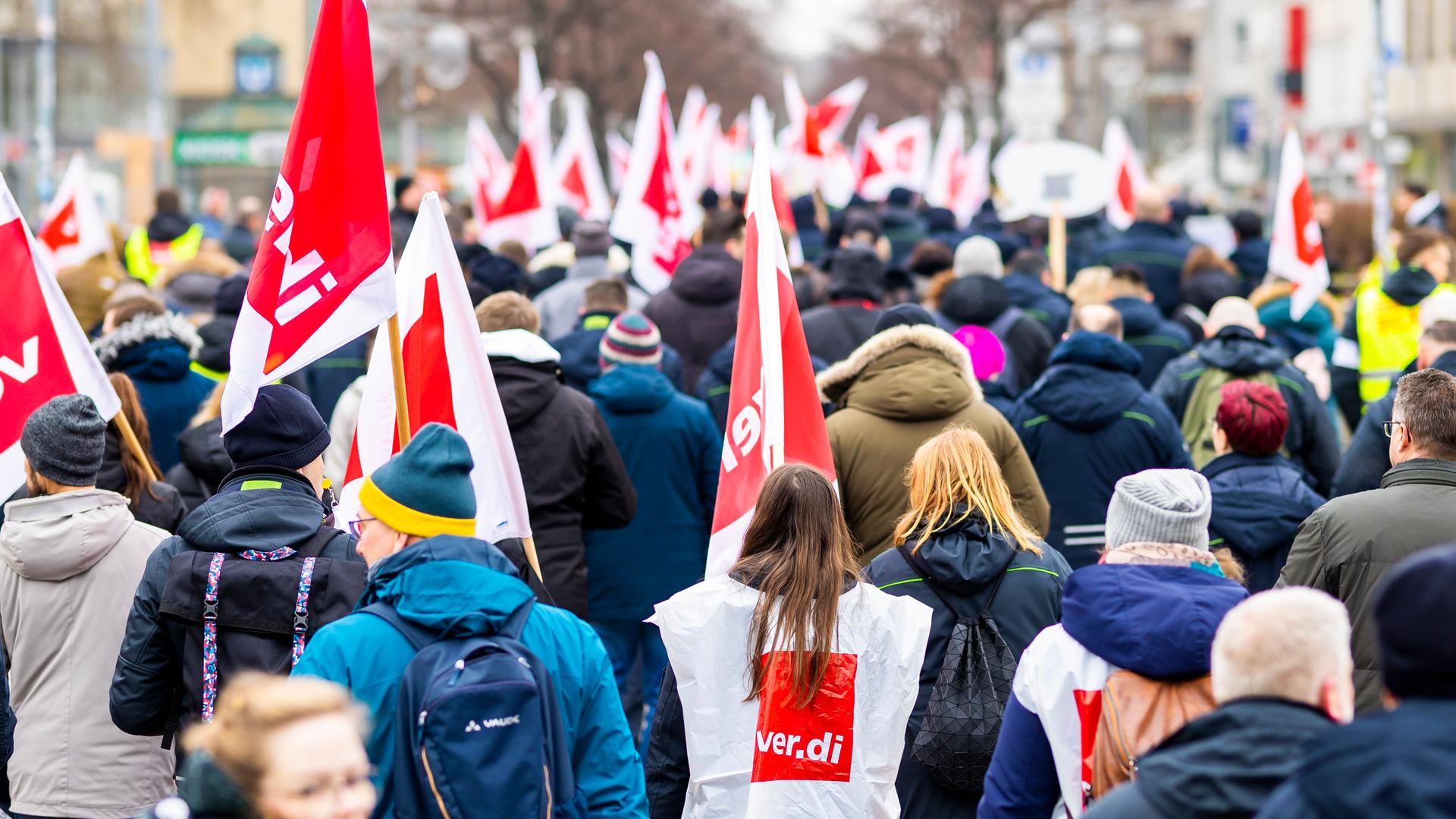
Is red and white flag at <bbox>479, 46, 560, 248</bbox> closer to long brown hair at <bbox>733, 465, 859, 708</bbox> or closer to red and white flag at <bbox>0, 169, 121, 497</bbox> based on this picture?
red and white flag at <bbox>0, 169, 121, 497</bbox>

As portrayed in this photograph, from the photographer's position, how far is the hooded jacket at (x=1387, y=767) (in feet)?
8.05

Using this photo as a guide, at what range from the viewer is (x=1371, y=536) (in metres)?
5.00

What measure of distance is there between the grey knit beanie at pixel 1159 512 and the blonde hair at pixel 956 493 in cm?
76

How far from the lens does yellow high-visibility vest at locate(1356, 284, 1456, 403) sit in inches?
362

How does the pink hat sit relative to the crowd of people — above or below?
above

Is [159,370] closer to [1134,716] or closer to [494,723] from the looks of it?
[494,723]

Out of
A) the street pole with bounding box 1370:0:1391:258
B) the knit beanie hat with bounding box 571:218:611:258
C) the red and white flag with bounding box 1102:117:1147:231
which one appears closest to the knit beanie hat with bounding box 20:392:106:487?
the knit beanie hat with bounding box 571:218:611:258

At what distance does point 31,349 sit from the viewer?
5.71m

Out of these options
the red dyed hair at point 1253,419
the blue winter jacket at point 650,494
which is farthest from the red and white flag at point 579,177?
the red dyed hair at point 1253,419

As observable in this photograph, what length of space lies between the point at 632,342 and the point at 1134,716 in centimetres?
415

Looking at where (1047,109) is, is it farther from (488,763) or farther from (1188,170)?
(1188,170)

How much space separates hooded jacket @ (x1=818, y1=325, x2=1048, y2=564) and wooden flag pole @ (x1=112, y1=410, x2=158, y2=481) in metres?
2.33

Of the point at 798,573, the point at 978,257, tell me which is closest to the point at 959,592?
the point at 798,573

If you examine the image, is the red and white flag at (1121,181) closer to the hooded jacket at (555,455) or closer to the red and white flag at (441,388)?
the hooded jacket at (555,455)
